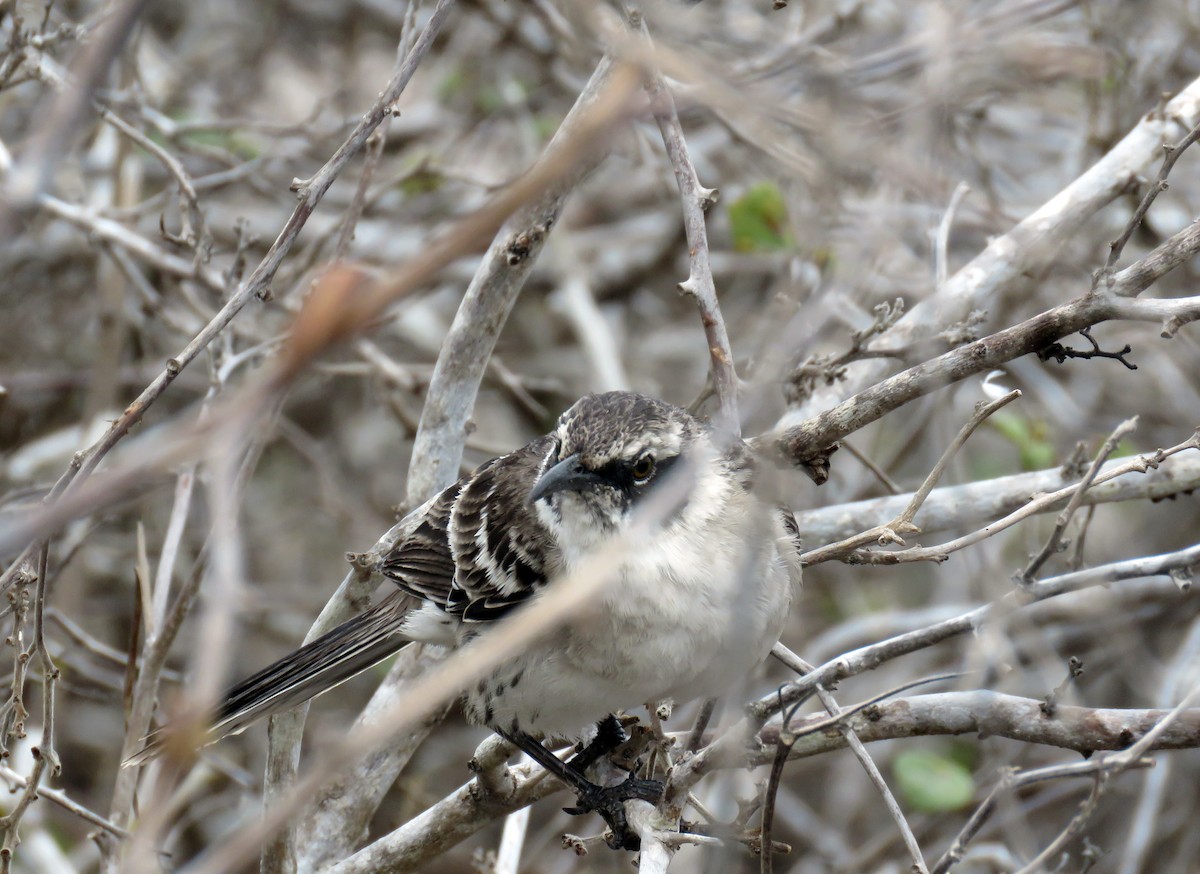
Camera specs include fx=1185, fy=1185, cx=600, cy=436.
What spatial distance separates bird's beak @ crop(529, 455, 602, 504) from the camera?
11.9 feet

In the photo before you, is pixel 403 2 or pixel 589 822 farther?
pixel 403 2

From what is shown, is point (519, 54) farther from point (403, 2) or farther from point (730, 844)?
point (730, 844)

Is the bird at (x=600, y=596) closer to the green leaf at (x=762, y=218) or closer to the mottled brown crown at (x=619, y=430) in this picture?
the mottled brown crown at (x=619, y=430)

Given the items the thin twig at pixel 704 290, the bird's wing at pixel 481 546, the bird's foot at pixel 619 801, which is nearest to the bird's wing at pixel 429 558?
the bird's wing at pixel 481 546

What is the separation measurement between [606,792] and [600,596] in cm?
72

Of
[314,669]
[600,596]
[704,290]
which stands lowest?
[314,669]

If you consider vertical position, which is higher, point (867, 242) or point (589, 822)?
point (867, 242)

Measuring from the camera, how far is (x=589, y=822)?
19.5 feet

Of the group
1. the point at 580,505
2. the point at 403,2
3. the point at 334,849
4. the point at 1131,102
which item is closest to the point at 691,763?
the point at 580,505

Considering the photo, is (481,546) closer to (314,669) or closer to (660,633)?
(314,669)

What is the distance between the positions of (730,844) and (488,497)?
214 centimetres

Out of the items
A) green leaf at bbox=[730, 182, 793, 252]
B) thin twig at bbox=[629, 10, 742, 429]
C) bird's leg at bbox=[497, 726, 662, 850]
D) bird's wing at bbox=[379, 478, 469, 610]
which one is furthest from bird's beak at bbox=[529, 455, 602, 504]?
green leaf at bbox=[730, 182, 793, 252]

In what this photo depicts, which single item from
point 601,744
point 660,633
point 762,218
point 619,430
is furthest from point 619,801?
point 762,218

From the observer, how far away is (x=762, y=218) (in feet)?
19.1
